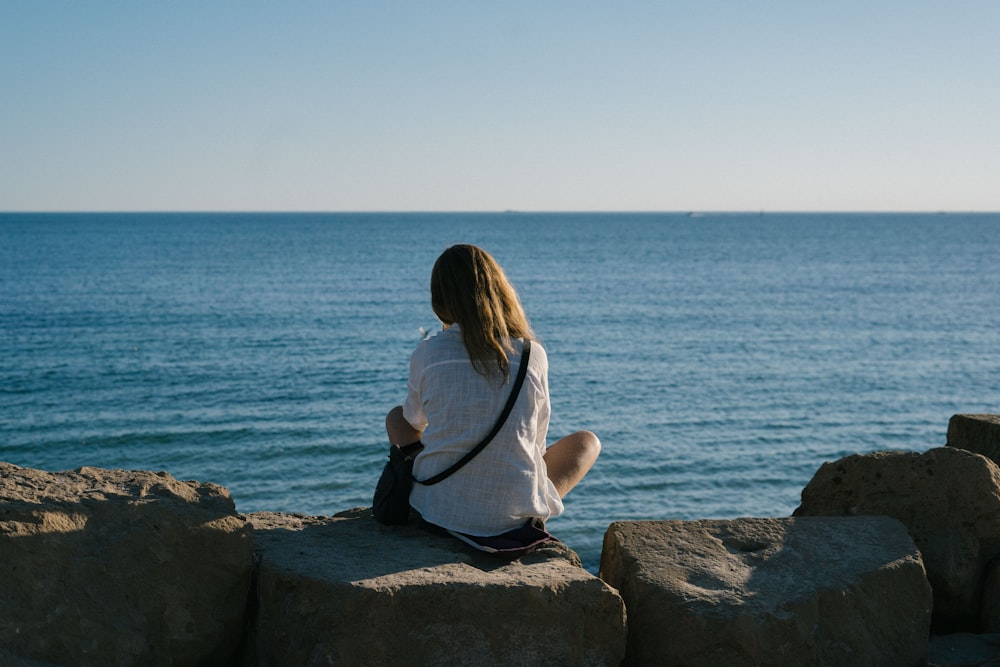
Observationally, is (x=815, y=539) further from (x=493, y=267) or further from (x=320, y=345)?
(x=320, y=345)

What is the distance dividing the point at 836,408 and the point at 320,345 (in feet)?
44.9

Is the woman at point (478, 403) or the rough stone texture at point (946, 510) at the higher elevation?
the woman at point (478, 403)

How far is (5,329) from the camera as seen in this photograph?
27.0 m

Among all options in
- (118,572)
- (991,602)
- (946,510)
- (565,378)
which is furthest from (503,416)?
(565,378)

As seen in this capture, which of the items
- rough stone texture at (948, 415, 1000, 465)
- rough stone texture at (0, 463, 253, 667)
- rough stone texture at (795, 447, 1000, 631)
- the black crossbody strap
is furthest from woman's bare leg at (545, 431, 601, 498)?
rough stone texture at (948, 415, 1000, 465)

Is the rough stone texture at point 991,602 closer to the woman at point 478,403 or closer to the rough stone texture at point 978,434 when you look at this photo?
the rough stone texture at point 978,434

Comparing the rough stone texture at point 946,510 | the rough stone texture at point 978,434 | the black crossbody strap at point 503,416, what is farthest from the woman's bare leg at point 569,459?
the rough stone texture at point 978,434

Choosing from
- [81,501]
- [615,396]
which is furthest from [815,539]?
[615,396]

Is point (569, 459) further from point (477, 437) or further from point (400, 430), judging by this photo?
point (400, 430)

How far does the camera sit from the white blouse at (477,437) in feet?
12.3

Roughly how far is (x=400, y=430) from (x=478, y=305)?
0.72 meters

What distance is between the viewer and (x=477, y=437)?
3.74 m

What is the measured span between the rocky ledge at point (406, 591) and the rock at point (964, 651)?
0.04ft

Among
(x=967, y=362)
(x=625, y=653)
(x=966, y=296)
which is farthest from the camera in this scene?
(x=966, y=296)
